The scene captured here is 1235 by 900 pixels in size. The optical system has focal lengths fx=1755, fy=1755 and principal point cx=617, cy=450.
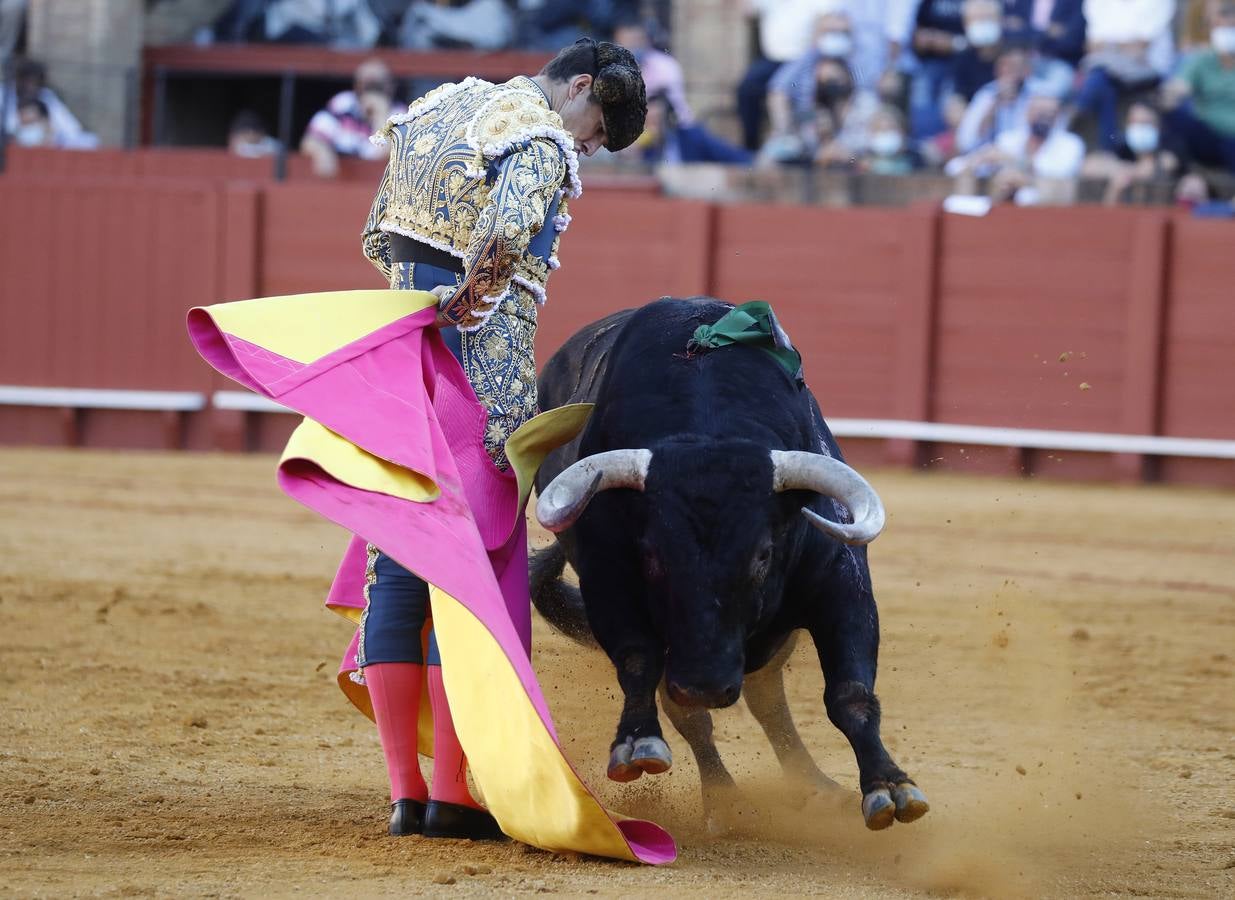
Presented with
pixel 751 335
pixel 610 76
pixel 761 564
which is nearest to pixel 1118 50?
pixel 751 335

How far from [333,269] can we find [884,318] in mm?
2937

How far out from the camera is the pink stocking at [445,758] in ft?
9.00

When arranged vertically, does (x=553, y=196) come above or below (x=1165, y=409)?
above

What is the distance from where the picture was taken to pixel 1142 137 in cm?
867

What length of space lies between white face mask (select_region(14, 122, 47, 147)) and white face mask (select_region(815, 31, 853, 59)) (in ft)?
15.0

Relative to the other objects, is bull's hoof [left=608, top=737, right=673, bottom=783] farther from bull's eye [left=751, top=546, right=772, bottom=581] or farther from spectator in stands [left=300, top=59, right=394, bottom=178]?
spectator in stands [left=300, top=59, right=394, bottom=178]

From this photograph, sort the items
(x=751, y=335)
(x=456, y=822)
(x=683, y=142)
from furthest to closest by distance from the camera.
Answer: (x=683, y=142), (x=751, y=335), (x=456, y=822)

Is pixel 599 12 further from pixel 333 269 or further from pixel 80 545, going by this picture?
pixel 80 545

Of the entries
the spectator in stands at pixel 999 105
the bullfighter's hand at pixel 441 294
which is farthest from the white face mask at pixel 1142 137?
the bullfighter's hand at pixel 441 294

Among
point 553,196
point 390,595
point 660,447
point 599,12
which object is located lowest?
point 390,595

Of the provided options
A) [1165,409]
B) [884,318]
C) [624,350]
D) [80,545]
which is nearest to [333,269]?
[884,318]

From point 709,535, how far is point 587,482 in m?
0.21

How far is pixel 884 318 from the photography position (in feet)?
29.3

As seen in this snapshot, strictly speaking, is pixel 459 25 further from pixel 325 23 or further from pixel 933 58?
pixel 933 58
